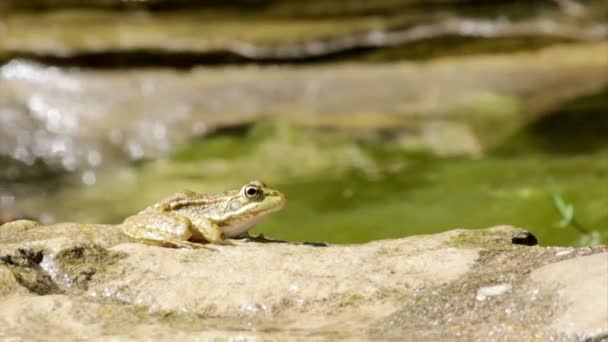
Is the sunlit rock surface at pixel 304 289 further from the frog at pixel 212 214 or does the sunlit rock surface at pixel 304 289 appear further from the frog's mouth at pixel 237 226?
the frog's mouth at pixel 237 226

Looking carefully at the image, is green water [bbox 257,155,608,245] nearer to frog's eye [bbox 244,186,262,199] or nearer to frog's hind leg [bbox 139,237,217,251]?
frog's eye [bbox 244,186,262,199]

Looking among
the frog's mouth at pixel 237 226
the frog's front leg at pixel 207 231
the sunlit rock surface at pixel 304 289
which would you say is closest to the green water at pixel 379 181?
the frog's mouth at pixel 237 226

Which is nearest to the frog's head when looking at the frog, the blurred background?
the frog

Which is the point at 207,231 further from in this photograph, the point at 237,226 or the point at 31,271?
the point at 31,271

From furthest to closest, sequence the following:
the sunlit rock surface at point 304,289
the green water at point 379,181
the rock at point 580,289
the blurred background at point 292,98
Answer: the blurred background at point 292,98 < the green water at point 379,181 < the sunlit rock surface at point 304,289 < the rock at point 580,289

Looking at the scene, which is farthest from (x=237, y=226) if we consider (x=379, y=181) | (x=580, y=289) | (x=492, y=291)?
(x=379, y=181)

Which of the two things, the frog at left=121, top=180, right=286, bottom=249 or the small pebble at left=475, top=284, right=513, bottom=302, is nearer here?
the small pebble at left=475, top=284, right=513, bottom=302
